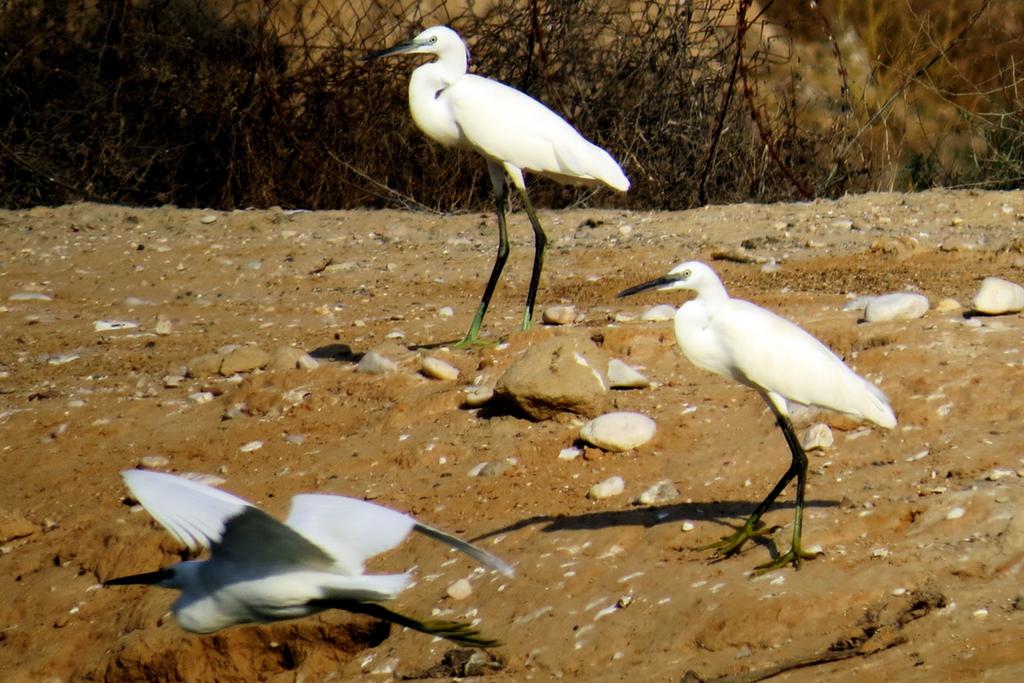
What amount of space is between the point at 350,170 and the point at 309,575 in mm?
6951

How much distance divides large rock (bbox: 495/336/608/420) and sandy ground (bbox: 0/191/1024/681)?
0.09 metres

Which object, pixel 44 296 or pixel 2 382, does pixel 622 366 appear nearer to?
pixel 2 382

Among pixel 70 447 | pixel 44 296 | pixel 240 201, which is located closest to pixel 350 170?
pixel 240 201

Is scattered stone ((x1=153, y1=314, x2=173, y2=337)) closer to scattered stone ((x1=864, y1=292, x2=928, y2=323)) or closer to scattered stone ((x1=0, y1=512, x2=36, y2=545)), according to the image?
scattered stone ((x1=0, y1=512, x2=36, y2=545))

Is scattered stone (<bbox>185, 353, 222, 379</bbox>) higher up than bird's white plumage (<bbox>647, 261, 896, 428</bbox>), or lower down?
lower down

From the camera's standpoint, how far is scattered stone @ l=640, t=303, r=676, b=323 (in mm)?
6316

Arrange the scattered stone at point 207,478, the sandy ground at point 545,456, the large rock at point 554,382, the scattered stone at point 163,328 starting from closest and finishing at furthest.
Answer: the sandy ground at point 545,456
the large rock at point 554,382
the scattered stone at point 207,478
the scattered stone at point 163,328

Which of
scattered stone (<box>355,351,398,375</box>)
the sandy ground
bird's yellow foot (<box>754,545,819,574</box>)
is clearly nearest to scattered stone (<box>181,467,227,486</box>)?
the sandy ground

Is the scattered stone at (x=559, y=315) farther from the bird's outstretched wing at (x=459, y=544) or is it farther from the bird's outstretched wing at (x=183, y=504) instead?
the bird's outstretched wing at (x=183, y=504)

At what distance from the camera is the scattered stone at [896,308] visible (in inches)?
225

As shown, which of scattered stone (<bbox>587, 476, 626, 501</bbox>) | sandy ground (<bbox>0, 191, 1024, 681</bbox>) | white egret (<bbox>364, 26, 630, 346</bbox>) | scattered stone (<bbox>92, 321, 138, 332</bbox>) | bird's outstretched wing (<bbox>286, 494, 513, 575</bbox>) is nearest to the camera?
bird's outstretched wing (<bbox>286, 494, 513, 575</bbox>)

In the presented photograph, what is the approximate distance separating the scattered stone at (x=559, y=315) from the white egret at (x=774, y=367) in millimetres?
2322

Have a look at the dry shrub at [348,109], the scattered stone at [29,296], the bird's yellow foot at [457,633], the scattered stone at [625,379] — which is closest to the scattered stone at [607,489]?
the scattered stone at [625,379]

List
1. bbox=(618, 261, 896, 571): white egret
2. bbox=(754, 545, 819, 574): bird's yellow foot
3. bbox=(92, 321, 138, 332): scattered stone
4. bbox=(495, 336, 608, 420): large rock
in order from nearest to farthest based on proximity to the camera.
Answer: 1. bbox=(754, 545, 819, 574): bird's yellow foot
2. bbox=(618, 261, 896, 571): white egret
3. bbox=(495, 336, 608, 420): large rock
4. bbox=(92, 321, 138, 332): scattered stone
